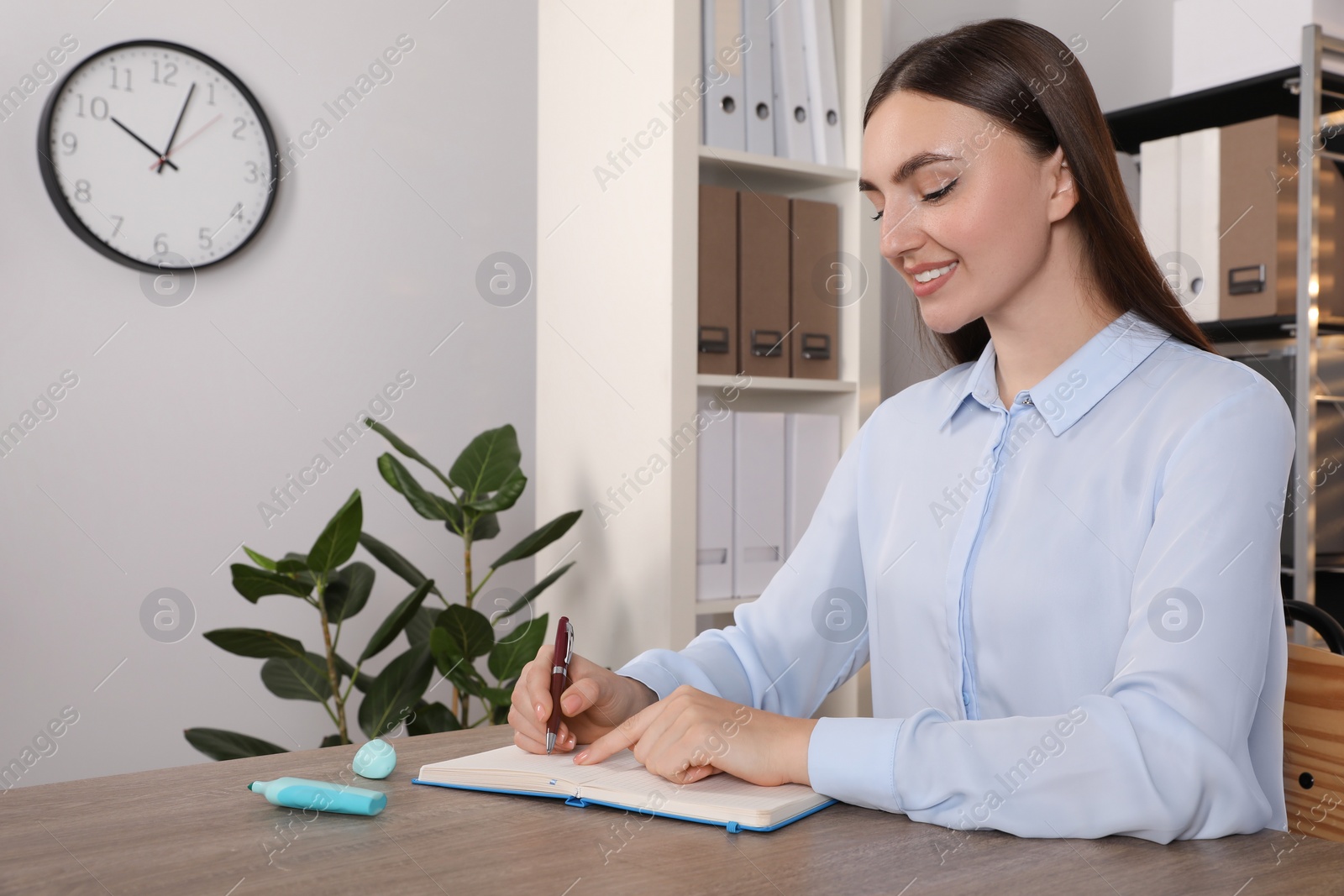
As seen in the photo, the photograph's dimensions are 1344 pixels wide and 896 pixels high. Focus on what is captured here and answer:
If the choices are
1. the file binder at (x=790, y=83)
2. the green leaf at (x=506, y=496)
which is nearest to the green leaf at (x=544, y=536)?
the green leaf at (x=506, y=496)

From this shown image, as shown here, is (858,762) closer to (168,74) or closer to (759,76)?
(759,76)

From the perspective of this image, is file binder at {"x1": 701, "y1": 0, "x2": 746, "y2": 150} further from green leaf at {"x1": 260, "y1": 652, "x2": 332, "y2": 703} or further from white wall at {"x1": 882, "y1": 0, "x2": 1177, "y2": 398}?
green leaf at {"x1": 260, "y1": 652, "x2": 332, "y2": 703}

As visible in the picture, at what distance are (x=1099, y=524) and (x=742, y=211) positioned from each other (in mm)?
1363

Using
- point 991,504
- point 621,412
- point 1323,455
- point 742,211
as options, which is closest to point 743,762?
point 991,504

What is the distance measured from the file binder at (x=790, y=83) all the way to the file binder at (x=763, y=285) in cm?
14

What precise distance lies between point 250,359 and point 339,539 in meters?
0.63

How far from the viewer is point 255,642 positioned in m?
2.06

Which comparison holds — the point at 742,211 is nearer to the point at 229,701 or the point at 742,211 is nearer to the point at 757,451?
the point at 757,451

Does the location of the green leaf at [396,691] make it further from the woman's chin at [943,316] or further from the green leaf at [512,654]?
the woman's chin at [943,316]

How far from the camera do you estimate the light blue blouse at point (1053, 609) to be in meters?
0.86

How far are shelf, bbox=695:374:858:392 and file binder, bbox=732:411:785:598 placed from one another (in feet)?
0.20

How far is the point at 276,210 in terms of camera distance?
2502mm

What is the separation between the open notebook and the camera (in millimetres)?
852

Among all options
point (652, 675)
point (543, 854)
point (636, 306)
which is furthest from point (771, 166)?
point (543, 854)
